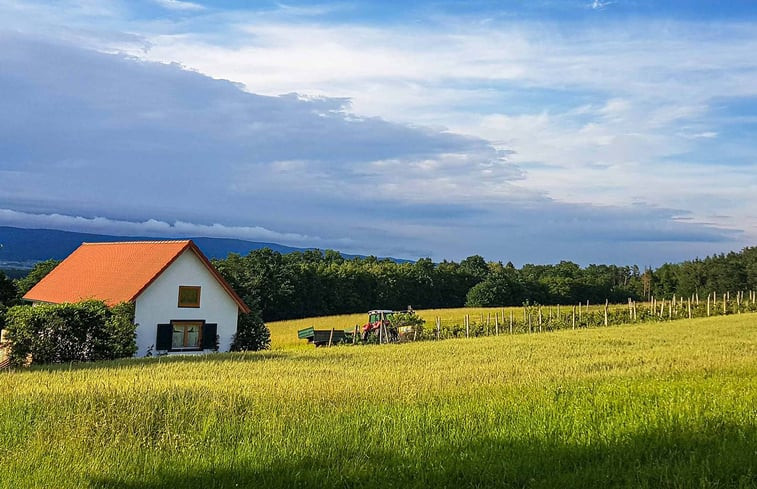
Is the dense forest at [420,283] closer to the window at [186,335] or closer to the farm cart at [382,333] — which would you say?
the farm cart at [382,333]

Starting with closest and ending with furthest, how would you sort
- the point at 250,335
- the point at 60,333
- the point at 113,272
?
1. the point at 60,333
2. the point at 250,335
3. the point at 113,272

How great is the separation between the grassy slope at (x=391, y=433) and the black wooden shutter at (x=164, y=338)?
25.5 meters

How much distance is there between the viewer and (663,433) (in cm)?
888

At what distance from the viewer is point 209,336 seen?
4194cm

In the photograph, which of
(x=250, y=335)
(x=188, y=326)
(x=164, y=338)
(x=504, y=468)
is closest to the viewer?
(x=504, y=468)

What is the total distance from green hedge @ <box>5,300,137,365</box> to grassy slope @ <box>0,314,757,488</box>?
16.9 metres

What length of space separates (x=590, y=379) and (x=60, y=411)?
993 cm

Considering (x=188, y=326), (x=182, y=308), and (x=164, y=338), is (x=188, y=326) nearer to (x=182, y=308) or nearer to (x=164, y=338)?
(x=182, y=308)

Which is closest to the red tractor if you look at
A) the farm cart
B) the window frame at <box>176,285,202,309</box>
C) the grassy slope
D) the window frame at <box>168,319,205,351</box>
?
the farm cart

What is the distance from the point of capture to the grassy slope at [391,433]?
7.47m

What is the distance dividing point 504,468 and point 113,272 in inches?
1594

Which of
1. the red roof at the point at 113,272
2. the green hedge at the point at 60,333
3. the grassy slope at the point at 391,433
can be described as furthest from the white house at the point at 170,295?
the grassy slope at the point at 391,433

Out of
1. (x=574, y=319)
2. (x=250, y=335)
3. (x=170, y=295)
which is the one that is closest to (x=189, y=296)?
(x=170, y=295)

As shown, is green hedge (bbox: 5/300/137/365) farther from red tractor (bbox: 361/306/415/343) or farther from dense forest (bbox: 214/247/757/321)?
dense forest (bbox: 214/247/757/321)
